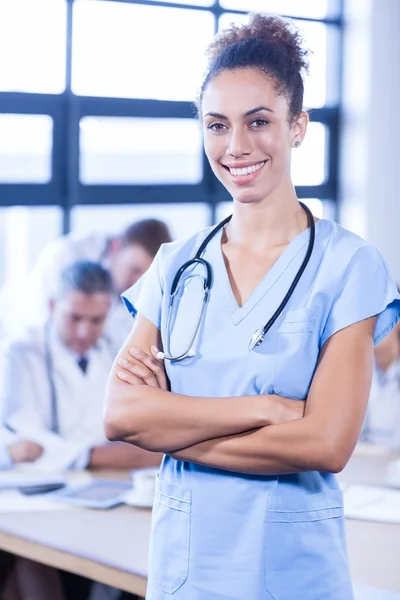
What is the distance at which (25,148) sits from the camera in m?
4.02

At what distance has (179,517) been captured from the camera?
136cm

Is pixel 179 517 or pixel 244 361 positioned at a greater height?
pixel 244 361

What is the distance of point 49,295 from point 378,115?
250cm

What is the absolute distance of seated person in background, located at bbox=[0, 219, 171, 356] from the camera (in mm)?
3254

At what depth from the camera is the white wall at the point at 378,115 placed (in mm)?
4910

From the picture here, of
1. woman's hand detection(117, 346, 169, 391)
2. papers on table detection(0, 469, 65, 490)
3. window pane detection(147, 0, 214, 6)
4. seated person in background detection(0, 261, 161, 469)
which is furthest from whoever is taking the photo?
window pane detection(147, 0, 214, 6)

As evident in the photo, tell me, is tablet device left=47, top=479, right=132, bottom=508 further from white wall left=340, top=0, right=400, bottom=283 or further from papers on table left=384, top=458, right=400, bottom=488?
white wall left=340, top=0, right=400, bottom=283

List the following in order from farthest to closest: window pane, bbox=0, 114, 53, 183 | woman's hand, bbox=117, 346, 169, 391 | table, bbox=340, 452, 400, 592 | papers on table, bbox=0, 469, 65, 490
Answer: window pane, bbox=0, 114, 53, 183 < papers on table, bbox=0, 469, 65, 490 < table, bbox=340, 452, 400, 592 < woman's hand, bbox=117, 346, 169, 391

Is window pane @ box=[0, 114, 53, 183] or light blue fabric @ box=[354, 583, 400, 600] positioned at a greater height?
window pane @ box=[0, 114, 53, 183]

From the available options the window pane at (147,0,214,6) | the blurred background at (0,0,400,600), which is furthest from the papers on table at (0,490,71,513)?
the window pane at (147,0,214,6)

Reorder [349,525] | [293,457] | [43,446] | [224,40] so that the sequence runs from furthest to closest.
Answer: [43,446] → [349,525] → [224,40] → [293,457]

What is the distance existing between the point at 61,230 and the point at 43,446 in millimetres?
1614

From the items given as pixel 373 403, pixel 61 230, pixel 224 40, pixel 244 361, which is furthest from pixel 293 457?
pixel 61 230

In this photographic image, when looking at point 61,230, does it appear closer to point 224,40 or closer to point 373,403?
point 373,403
